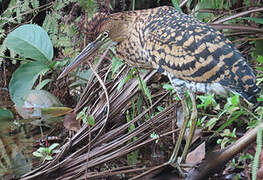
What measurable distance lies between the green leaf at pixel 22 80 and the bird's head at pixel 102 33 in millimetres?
485

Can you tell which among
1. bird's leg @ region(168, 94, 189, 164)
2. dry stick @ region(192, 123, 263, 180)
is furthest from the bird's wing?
dry stick @ region(192, 123, 263, 180)

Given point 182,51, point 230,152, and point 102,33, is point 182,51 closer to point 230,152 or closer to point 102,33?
point 102,33

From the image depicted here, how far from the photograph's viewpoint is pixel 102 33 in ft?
7.36

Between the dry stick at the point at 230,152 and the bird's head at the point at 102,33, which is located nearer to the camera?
the dry stick at the point at 230,152

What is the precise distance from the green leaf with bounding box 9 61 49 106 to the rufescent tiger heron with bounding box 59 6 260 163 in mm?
536

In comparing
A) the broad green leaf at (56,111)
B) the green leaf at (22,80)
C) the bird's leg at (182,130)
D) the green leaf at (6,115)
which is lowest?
the green leaf at (6,115)

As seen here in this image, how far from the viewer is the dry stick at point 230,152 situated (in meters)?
1.38

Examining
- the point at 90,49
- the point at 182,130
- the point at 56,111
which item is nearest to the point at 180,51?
the point at 182,130

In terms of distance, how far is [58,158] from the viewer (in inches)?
83.7

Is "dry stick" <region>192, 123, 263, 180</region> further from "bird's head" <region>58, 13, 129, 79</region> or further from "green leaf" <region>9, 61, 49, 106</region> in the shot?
"green leaf" <region>9, 61, 49, 106</region>

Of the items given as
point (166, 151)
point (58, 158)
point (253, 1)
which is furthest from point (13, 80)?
point (253, 1)

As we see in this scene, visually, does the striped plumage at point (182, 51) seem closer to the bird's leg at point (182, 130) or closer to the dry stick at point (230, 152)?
the bird's leg at point (182, 130)

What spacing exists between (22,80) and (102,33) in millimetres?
781

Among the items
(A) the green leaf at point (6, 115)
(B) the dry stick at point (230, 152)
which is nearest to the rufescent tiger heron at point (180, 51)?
(B) the dry stick at point (230, 152)
